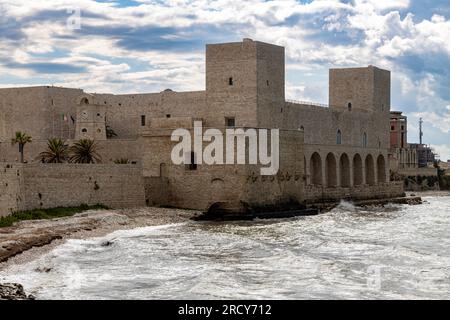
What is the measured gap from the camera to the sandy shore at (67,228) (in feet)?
68.1

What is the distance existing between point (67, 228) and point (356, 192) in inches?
1001

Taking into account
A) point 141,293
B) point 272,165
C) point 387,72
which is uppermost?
point 387,72

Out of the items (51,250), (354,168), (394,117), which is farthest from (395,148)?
(51,250)

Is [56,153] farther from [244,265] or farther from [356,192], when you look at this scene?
[244,265]

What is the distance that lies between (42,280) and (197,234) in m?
10.2

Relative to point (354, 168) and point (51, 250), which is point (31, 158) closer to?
point (354, 168)

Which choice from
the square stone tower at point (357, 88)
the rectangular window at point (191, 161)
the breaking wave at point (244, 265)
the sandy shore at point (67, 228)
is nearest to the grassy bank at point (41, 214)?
the sandy shore at point (67, 228)

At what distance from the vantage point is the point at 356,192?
4816 cm

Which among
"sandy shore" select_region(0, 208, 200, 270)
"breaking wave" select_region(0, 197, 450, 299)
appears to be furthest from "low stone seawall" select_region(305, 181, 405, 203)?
"breaking wave" select_region(0, 197, 450, 299)

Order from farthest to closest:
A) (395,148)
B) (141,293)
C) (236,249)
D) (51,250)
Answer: (395,148)
(236,249)
(51,250)
(141,293)

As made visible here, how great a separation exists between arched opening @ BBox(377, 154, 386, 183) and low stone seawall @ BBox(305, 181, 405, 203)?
1482 mm

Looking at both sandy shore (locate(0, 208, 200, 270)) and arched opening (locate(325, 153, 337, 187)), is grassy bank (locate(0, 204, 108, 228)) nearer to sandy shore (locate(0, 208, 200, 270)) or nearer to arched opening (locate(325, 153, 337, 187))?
sandy shore (locate(0, 208, 200, 270))
